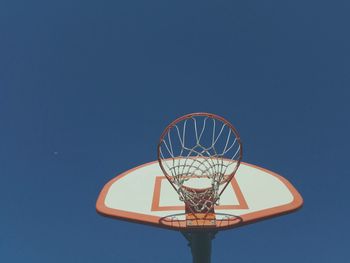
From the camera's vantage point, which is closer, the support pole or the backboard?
the backboard

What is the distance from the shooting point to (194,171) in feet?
17.7

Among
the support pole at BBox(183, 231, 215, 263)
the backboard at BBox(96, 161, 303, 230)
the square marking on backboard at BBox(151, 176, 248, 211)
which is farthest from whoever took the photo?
the support pole at BBox(183, 231, 215, 263)

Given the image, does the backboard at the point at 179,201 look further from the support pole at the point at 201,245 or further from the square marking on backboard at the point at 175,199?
the support pole at the point at 201,245

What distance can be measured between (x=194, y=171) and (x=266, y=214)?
1043 millimetres

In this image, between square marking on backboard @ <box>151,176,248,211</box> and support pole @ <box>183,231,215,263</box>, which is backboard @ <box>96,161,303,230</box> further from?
support pole @ <box>183,231,215,263</box>

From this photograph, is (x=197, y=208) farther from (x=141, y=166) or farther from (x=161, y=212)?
(x=141, y=166)

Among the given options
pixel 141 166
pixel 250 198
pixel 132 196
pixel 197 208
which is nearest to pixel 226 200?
pixel 250 198

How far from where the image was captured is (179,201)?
5395mm

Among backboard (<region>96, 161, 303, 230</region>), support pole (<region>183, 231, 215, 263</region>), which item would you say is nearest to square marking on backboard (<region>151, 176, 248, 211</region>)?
backboard (<region>96, 161, 303, 230</region>)

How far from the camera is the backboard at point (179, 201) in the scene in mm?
4898

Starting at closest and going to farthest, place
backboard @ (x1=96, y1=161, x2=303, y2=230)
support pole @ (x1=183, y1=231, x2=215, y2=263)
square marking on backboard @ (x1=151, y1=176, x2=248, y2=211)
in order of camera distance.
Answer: backboard @ (x1=96, y1=161, x2=303, y2=230) < square marking on backboard @ (x1=151, y1=176, x2=248, y2=211) < support pole @ (x1=183, y1=231, x2=215, y2=263)

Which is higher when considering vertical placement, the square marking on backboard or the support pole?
the square marking on backboard

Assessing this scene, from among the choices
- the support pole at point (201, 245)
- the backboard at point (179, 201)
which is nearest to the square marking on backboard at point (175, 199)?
the backboard at point (179, 201)

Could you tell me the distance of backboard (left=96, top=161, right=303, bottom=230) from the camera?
4.90 metres
